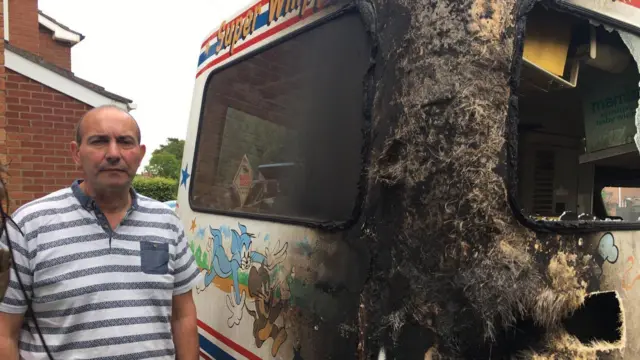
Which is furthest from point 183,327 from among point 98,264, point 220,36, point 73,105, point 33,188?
point 73,105

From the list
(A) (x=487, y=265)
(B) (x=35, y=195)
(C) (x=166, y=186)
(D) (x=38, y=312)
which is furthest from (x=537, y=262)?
(C) (x=166, y=186)

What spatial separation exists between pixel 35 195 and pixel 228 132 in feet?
14.5

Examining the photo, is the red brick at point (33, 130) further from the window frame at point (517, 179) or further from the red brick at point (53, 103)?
the window frame at point (517, 179)

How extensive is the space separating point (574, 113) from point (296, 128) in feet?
6.75

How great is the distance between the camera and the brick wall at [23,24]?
42.2ft

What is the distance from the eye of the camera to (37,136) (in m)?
6.56

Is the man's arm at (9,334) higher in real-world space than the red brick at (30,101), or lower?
lower

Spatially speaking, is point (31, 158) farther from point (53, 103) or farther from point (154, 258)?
point (154, 258)

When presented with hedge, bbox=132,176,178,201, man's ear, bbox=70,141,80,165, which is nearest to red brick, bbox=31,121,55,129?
man's ear, bbox=70,141,80,165

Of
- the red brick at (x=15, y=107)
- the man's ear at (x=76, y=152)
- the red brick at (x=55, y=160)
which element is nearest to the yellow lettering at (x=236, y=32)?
the man's ear at (x=76, y=152)

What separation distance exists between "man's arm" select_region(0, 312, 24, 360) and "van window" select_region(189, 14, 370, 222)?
1.05 m

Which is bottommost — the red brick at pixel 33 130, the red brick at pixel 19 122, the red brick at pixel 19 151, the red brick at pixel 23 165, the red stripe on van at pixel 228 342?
the red stripe on van at pixel 228 342

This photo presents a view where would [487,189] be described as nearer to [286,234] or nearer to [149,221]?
[286,234]

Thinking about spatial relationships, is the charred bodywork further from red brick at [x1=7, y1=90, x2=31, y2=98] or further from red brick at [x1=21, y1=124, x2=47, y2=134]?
red brick at [x1=7, y1=90, x2=31, y2=98]
